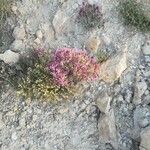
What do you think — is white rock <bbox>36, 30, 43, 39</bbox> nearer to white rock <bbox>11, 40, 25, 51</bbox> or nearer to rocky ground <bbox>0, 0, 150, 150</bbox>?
rocky ground <bbox>0, 0, 150, 150</bbox>

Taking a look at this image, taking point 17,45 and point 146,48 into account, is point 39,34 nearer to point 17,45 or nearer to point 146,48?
point 17,45

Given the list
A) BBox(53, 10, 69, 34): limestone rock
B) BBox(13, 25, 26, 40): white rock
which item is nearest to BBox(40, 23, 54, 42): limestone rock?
BBox(53, 10, 69, 34): limestone rock

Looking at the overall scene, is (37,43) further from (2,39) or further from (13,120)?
(13,120)

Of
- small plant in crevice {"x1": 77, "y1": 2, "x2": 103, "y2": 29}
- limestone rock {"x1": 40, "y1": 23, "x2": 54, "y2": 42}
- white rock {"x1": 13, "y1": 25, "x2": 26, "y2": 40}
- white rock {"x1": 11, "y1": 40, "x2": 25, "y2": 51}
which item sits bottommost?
white rock {"x1": 11, "y1": 40, "x2": 25, "y2": 51}

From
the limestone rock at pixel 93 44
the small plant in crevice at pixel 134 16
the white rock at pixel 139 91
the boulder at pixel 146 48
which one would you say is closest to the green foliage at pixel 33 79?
the limestone rock at pixel 93 44

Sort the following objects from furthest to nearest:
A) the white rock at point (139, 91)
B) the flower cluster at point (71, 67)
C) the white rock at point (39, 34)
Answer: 1. the white rock at point (39, 34)
2. the flower cluster at point (71, 67)
3. the white rock at point (139, 91)

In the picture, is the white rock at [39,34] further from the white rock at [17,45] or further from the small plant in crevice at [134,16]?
the small plant in crevice at [134,16]

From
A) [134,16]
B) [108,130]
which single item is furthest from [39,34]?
[108,130]
